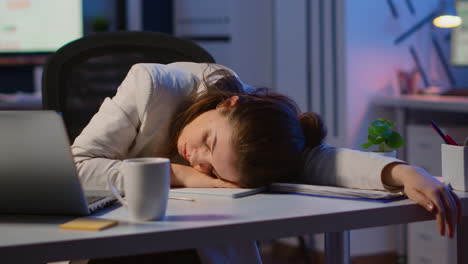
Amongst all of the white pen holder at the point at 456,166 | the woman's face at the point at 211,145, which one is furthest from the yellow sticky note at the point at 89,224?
the white pen holder at the point at 456,166

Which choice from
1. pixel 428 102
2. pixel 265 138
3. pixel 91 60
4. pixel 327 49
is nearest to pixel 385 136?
pixel 265 138

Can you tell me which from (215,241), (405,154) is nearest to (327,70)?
(405,154)

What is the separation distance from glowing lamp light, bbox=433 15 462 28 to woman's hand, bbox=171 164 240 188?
7.29 feet

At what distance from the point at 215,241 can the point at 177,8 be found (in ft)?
9.80

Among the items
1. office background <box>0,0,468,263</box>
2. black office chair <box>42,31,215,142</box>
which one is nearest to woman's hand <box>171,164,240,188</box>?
black office chair <box>42,31,215,142</box>

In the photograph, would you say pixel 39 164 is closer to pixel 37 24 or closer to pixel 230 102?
pixel 230 102

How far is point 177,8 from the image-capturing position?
371 centimetres

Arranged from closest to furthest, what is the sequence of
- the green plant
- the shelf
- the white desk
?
the white desk → the green plant → the shelf

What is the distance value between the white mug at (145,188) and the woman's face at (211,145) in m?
0.22

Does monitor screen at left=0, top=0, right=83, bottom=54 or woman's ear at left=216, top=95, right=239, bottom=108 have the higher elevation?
monitor screen at left=0, top=0, right=83, bottom=54

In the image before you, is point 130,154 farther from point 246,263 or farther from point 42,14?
point 42,14

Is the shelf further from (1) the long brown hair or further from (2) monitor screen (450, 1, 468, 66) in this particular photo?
(1) the long brown hair

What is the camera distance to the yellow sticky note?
839 mm

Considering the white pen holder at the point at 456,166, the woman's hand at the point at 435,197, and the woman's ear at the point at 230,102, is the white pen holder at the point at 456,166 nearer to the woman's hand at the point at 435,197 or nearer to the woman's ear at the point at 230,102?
the woman's hand at the point at 435,197
